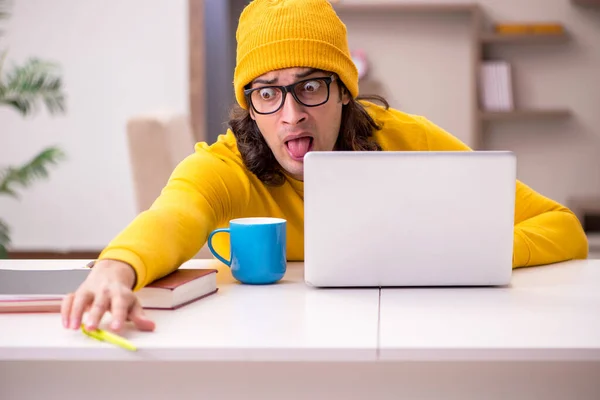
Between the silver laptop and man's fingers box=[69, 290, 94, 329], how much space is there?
14.1 inches

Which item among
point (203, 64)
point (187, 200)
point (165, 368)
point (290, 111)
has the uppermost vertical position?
point (203, 64)

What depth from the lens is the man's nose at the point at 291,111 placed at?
1523 millimetres

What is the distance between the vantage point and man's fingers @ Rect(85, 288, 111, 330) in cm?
97

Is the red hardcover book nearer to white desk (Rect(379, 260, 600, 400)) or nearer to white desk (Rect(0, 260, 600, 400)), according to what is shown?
white desk (Rect(0, 260, 600, 400))

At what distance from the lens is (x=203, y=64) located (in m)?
5.00

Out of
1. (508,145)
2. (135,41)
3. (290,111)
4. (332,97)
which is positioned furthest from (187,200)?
(135,41)

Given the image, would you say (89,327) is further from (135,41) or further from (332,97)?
(135,41)

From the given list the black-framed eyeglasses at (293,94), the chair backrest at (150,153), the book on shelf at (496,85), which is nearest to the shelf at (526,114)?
the book on shelf at (496,85)

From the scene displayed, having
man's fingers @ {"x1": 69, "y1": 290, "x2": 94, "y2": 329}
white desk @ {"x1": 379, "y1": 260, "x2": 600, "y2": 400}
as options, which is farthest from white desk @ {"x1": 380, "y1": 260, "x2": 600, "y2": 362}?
man's fingers @ {"x1": 69, "y1": 290, "x2": 94, "y2": 329}

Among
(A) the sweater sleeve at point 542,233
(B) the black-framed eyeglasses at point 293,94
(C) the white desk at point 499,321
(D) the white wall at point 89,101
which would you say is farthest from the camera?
(D) the white wall at point 89,101

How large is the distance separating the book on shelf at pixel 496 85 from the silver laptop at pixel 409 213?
3.31 meters

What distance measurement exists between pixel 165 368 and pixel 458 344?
395 millimetres

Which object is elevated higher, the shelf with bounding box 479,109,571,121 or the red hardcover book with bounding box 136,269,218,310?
the shelf with bounding box 479,109,571,121

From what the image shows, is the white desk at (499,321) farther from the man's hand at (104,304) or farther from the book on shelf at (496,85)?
the book on shelf at (496,85)
